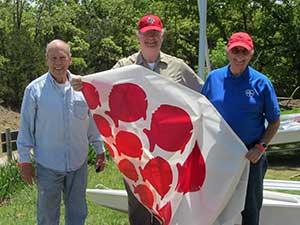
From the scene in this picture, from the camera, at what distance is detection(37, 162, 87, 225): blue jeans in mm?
3801

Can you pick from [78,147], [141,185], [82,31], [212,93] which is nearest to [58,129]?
[78,147]

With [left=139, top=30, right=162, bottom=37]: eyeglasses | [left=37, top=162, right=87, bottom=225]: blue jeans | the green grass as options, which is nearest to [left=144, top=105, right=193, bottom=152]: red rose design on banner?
[left=139, top=30, right=162, bottom=37]: eyeglasses

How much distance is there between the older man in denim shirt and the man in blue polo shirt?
3.24ft

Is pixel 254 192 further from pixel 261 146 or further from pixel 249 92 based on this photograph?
pixel 249 92

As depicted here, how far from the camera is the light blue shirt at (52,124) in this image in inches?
146

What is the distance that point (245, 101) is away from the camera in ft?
11.3

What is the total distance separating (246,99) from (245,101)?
0.6 inches

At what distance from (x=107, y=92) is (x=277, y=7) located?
12.8 metres

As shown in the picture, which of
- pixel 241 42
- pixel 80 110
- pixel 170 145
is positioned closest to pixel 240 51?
pixel 241 42

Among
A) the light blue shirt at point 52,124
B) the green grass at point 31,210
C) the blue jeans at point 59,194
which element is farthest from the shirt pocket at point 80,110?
the green grass at point 31,210

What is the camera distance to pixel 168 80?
3596 millimetres

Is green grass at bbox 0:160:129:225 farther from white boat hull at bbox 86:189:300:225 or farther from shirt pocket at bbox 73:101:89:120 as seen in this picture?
shirt pocket at bbox 73:101:89:120

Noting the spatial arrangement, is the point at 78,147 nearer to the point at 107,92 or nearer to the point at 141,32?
the point at 107,92

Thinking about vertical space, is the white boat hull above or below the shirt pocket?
below
